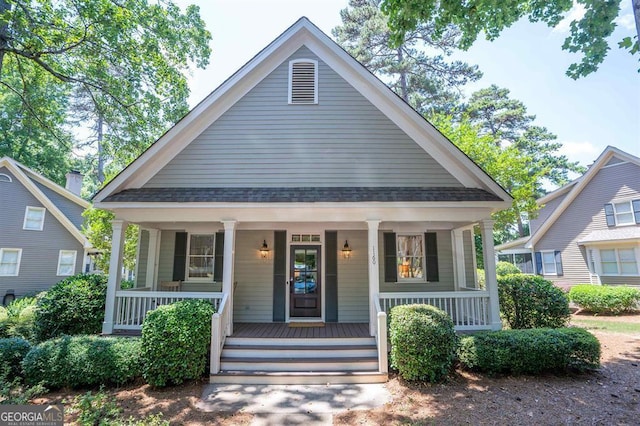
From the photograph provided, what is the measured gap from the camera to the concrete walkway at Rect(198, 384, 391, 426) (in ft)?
15.0

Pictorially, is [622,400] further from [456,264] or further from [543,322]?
[456,264]

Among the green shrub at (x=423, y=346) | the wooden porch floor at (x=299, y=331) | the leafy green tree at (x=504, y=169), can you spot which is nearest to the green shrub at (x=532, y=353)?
the green shrub at (x=423, y=346)

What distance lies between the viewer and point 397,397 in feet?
16.7

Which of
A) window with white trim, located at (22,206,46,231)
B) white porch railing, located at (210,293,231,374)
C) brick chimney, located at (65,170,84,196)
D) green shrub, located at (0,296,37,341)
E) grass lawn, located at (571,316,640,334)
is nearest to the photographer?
white porch railing, located at (210,293,231,374)

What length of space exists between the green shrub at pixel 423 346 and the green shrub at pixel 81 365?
14.9ft

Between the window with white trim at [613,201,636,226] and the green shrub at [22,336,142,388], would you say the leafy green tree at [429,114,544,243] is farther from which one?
the green shrub at [22,336,142,388]

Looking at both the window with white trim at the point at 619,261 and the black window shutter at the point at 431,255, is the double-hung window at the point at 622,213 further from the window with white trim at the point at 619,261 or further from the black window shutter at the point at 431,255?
the black window shutter at the point at 431,255

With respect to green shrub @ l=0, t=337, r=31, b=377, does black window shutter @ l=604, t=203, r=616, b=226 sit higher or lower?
higher

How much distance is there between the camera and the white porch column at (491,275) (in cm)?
688

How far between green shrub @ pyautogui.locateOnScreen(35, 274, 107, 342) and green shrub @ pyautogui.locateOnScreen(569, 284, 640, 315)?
1725 centimetres

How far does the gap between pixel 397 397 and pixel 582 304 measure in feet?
43.2

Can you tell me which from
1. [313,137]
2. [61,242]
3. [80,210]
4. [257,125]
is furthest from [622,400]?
[80,210]

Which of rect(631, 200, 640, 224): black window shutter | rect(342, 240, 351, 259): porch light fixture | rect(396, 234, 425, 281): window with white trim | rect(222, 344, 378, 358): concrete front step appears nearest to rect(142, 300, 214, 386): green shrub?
rect(222, 344, 378, 358): concrete front step

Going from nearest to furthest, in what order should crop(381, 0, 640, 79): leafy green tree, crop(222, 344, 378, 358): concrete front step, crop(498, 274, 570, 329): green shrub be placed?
crop(381, 0, 640, 79): leafy green tree → crop(222, 344, 378, 358): concrete front step → crop(498, 274, 570, 329): green shrub
